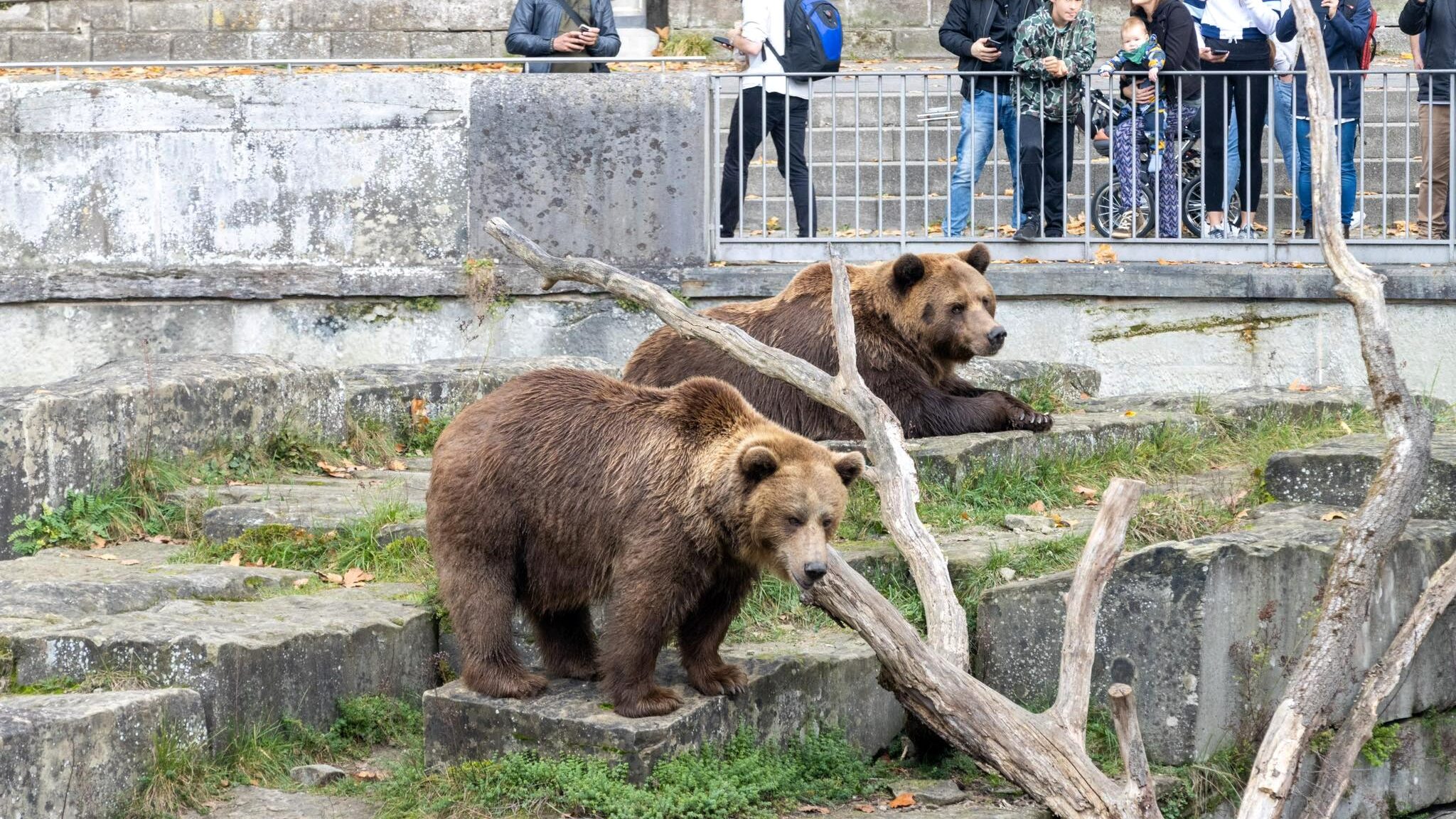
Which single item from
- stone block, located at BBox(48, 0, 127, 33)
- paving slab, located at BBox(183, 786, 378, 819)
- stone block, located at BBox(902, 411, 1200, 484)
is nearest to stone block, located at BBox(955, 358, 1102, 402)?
stone block, located at BBox(902, 411, 1200, 484)

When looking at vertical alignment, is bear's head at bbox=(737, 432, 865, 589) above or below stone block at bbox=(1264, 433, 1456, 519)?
above

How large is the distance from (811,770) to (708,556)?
1.03m

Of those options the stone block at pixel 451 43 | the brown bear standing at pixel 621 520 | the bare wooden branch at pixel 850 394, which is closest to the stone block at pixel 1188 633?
the bare wooden branch at pixel 850 394

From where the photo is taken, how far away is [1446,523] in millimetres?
7281

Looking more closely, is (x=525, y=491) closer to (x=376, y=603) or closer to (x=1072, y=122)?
(x=376, y=603)

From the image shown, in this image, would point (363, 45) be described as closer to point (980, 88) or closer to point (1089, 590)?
point (980, 88)

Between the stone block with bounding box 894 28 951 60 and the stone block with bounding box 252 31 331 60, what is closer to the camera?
the stone block with bounding box 252 31 331 60

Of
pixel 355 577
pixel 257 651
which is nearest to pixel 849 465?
pixel 257 651

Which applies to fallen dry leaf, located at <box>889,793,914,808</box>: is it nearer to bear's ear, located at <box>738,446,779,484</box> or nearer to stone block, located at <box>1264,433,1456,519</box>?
bear's ear, located at <box>738,446,779,484</box>

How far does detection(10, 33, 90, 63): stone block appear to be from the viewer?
17.7m

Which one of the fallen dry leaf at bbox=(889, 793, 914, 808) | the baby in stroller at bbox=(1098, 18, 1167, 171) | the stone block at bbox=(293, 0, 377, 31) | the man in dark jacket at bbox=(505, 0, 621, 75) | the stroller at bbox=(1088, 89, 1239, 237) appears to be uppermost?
the stone block at bbox=(293, 0, 377, 31)

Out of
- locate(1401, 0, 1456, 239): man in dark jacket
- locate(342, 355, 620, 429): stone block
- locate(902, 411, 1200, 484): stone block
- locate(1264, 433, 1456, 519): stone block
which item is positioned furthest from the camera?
locate(1401, 0, 1456, 239): man in dark jacket

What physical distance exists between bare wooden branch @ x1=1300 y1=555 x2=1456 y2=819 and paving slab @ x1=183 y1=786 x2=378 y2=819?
3.59 metres

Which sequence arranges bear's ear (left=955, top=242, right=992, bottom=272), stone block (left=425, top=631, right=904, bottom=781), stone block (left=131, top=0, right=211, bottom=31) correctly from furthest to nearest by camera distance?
stone block (left=131, top=0, right=211, bottom=31)
bear's ear (left=955, top=242, right=992, bottom=272)
stone block (left=425, top=631, right=904, bottom=781)
